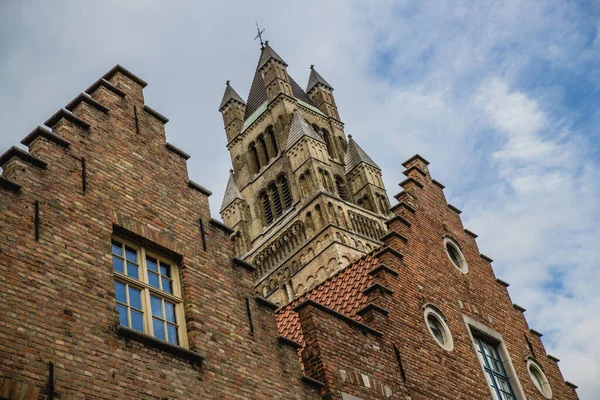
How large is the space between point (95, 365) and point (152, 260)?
195cm

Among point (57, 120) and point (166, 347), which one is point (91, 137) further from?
point (166, 347)

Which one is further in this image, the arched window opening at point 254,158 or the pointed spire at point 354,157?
the arched window opening at point 254,158

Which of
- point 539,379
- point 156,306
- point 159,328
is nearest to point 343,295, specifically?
point 539,379

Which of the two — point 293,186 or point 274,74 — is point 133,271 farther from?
point 274,74

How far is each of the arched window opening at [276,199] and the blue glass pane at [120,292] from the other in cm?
5427

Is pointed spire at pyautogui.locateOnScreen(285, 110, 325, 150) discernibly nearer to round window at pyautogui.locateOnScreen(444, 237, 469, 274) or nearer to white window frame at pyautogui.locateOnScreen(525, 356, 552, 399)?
round window at pyautogui.locateOnScreen(444, 237, 469, 274)

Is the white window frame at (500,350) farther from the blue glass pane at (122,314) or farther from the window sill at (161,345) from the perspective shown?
the blue glass pane at (122,314)

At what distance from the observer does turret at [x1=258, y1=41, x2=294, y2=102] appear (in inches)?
2766

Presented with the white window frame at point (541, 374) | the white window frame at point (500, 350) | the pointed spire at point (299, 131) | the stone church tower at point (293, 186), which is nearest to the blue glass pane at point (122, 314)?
the white window frame at point (500, 350)

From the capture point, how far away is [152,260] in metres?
9.17

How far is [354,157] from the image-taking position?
6644 centimetres

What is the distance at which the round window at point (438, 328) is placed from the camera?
12794mm

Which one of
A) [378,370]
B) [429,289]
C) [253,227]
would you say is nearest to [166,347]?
[378,370]

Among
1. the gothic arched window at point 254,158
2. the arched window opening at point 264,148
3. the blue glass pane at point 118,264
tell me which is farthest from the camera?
the gothic arched window at point 254,158
